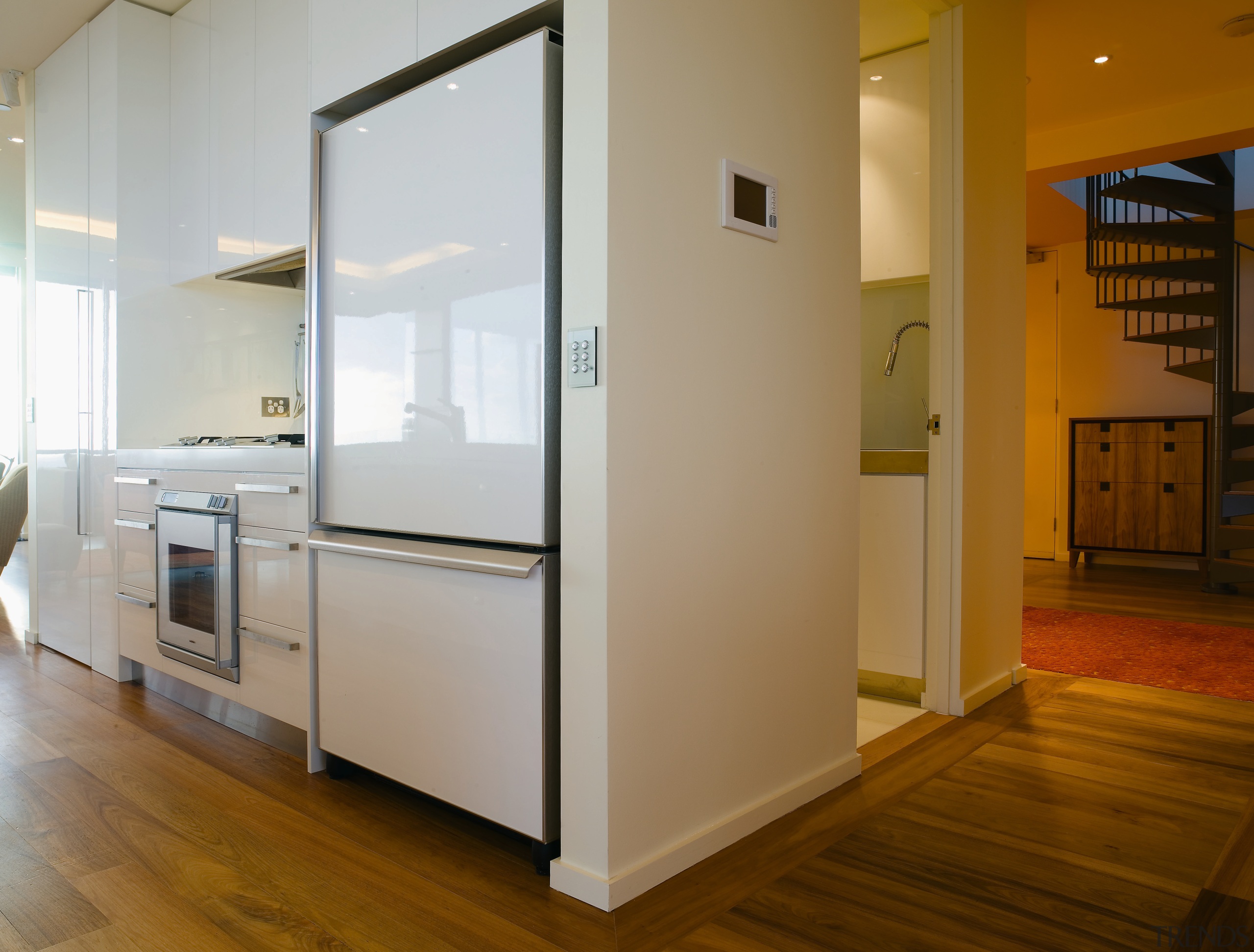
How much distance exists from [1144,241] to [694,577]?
546cm

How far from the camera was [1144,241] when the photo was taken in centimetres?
570

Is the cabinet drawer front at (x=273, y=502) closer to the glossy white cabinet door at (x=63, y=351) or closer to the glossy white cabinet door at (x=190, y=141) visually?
the glossy white cabinet door at (x=190, y=141)

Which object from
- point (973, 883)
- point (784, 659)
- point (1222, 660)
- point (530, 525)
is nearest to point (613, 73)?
point (530, 525)

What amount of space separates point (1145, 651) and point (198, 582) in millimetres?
3965

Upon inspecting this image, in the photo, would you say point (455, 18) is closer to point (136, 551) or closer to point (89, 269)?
point (136, 551)

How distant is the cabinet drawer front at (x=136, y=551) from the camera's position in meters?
3.13

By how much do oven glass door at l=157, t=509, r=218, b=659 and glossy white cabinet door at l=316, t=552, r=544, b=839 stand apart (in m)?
0.62

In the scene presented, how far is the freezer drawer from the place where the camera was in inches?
69.1

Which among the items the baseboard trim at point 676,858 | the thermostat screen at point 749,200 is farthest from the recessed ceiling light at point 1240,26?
the baseboard trim at point 676,858

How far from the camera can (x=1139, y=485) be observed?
6324 mm

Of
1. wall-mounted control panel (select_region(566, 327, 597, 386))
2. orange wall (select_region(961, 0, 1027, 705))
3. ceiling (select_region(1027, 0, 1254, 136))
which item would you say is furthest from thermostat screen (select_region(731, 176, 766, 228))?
ceiling (select_region(1027, 0, 1254, 136))

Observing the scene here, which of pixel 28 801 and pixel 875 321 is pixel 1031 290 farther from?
pixel 28 801

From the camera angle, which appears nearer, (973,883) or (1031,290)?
(973,883)

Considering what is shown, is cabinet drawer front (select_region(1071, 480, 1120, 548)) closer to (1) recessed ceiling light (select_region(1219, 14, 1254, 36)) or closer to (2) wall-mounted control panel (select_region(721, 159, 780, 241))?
(1) recessed ceiling light (select_region(1219, 14, 1254, 36))
